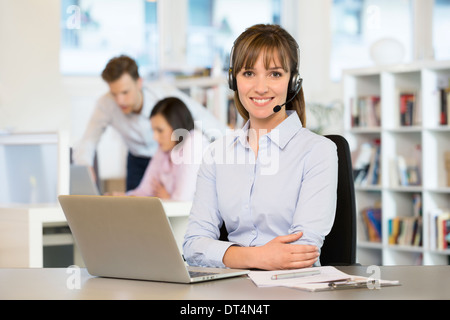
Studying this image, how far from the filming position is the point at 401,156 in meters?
4.62

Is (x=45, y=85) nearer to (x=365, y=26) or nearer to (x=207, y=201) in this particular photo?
(x=365, y=26)

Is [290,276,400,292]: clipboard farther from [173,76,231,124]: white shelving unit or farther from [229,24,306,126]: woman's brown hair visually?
[173,76,231,124]: white shelving unit

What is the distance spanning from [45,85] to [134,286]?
3984mm

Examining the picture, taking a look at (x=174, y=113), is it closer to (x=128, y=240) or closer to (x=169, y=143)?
(x=169, y=143)

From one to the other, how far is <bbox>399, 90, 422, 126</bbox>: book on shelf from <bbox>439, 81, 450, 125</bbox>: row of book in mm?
142

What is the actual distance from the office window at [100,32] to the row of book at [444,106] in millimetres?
2421

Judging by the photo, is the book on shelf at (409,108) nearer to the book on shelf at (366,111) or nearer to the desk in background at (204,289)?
the book on shelf at (366,111)

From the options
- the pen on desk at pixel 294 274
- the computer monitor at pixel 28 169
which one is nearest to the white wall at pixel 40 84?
the computer monitor at pixel 28 169

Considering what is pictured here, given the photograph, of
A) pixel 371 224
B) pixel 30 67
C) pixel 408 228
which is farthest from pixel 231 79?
pixel 30 67

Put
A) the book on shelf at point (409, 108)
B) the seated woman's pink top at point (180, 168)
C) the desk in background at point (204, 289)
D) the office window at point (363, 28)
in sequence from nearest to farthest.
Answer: the desk in background at point (204, 289) → the seated woman's pink top at point (180, 168) → the book on shelf at point (409, 108) → the office window at point (363, 28)

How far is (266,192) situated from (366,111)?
127 inches

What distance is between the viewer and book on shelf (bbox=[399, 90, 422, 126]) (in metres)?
4.49

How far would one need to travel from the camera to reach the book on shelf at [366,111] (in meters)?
4.72
